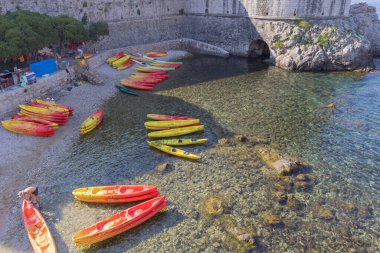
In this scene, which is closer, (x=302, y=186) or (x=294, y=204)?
(x=294, y=204)

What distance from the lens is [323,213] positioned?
15.6 m

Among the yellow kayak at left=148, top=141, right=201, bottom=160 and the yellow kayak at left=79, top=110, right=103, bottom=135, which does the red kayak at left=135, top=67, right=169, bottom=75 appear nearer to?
the yellow kayak at left=79, top=110, right=103, bottom=135

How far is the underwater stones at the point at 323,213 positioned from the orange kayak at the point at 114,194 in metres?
9.20

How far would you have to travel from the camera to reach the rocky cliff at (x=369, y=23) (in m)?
49.0

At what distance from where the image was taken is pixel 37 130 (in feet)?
74.1

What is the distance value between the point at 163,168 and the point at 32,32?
21.5 meters

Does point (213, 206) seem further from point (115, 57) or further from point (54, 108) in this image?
point (115, 57)

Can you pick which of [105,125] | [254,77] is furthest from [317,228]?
[254,77]

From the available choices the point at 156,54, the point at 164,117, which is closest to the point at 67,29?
the point at 156,54

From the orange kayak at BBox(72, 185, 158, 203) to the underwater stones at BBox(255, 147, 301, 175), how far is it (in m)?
8.35

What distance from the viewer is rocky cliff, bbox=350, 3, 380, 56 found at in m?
49.0

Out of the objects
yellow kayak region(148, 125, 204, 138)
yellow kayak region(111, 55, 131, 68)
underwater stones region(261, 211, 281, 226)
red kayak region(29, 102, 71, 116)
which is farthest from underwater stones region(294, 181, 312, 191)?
yellow kayak region(111, 55, 131, 68)

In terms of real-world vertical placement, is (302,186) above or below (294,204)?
A: above

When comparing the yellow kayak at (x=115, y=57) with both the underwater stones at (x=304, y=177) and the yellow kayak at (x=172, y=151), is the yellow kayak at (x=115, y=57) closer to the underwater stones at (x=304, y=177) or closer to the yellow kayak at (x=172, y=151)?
the yellow kayak at (x=172, y=151)
